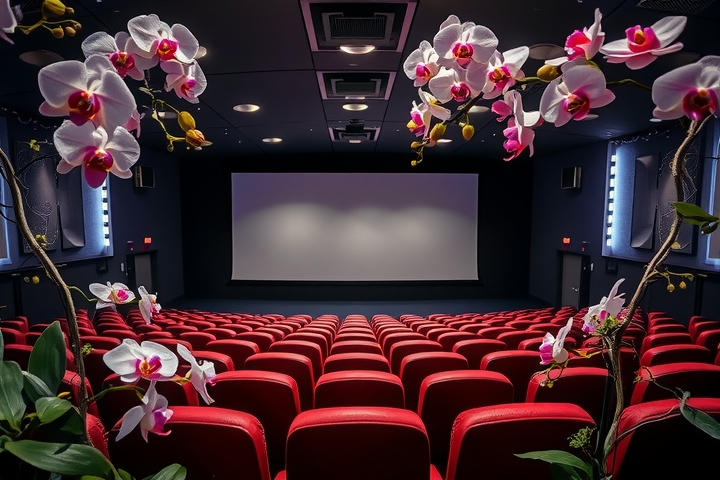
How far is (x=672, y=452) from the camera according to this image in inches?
42.8

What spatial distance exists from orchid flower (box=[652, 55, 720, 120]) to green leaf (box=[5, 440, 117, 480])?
0.91 metres

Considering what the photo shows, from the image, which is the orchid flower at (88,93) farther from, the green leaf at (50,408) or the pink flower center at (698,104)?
the pink flower center at (698,104)

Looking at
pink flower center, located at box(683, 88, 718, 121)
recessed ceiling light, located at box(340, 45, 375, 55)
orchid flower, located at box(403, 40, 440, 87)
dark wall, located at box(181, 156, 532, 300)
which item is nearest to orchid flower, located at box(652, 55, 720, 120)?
pink flower center, located at box(683, 88, 718, 121)

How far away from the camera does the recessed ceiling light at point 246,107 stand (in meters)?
5.83

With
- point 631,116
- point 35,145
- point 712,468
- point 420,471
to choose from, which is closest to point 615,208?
point 631,116

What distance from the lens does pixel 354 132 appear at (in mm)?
7316

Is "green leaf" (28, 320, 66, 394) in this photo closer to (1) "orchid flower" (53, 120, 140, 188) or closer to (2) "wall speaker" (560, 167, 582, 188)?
(1) "orchid flower" (53, 120, 140, 188)

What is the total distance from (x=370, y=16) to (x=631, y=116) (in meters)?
5.15

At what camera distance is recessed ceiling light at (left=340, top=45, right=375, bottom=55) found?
3881 millimetres

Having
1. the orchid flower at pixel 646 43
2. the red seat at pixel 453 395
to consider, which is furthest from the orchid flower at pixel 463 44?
the red seat at pixel 453 395

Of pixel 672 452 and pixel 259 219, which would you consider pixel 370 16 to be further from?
pixel 259 219

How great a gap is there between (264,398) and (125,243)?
822 cm

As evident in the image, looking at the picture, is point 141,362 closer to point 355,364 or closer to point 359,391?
point 359,391

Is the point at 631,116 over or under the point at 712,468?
over
